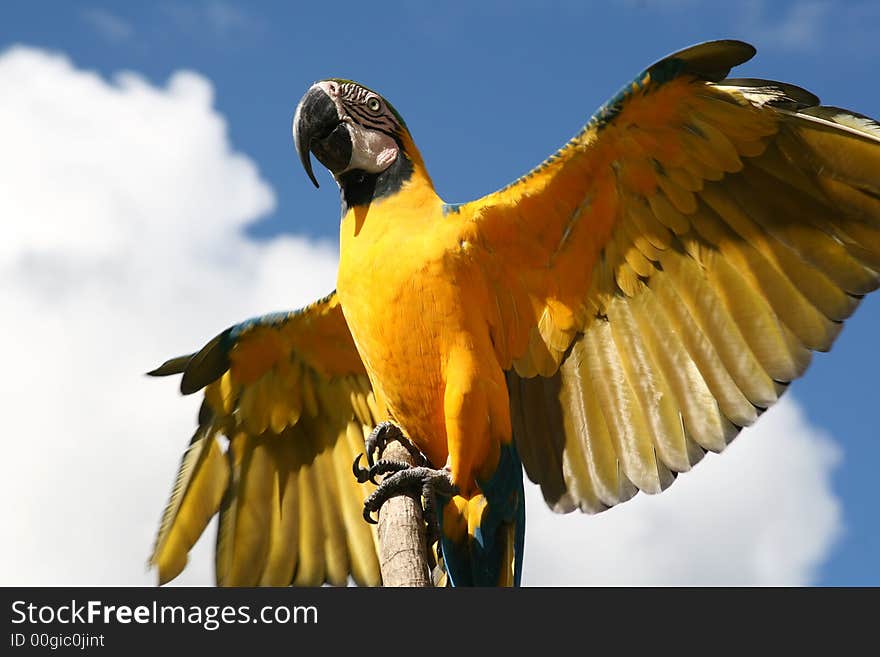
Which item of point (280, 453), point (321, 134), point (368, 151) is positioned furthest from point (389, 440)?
point (321, 134)

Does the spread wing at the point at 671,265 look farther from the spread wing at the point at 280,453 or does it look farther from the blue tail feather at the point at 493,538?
the spread wing at the point at 280,453

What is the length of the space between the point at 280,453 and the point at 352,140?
171 centimetres

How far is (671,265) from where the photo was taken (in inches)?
176

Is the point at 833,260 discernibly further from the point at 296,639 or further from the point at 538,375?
the point at 296,639

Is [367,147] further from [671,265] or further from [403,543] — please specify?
[403,543]

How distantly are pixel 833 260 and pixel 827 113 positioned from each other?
0.59 meters

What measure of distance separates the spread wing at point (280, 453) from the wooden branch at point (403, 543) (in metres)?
1.34

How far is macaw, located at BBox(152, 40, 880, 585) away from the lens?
4.10 metres

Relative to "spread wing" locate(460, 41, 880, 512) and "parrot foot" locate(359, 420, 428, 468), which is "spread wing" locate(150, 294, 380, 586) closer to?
"parrot foot" locate(359, 420, 428, 468)

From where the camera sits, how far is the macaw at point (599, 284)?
161 inches

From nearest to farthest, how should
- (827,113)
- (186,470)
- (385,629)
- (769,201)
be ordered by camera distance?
(385,629) < (827,113) < (769,201) < (186,470)

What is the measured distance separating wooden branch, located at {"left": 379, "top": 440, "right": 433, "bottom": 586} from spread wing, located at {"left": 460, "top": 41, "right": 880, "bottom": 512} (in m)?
0.90

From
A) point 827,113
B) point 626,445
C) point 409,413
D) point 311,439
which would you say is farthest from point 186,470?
point 827,113

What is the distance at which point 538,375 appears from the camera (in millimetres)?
4566
